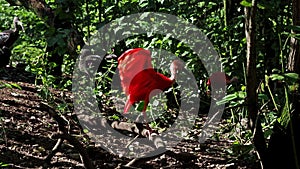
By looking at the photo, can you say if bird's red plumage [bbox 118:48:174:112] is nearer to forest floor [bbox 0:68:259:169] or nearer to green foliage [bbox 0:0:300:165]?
green foliage [bbox 0:0:300:165]

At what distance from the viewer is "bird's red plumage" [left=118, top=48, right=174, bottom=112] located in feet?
6.49

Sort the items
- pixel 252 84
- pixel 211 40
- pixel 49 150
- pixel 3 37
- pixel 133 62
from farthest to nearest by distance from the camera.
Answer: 1. pixel 3 37
2. pixel 211 40
3. pixel 49 150
4. pixel 133 62
5. pixel 252 84

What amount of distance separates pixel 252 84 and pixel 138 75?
0.46 meters

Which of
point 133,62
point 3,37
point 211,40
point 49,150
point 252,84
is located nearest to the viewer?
point 252,84

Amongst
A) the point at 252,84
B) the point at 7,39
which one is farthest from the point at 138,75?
the point at 7,39

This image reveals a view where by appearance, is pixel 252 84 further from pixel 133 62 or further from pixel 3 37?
pixel 3 37

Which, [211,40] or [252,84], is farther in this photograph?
[211,40]

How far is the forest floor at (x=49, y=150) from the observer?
7.81ft

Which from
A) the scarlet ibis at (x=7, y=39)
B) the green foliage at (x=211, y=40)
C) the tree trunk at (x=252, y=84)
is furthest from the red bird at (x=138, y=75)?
the scarlet ibis at (x=7, y=39)

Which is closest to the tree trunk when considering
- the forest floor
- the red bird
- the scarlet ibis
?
the forest floor

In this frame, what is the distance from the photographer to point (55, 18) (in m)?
2.65

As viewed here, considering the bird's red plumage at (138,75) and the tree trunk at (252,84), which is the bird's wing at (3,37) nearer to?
the bird's red plumage at (138,75)

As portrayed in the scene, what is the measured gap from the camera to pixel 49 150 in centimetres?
255

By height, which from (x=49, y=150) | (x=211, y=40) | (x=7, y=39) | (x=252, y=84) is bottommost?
(x=49, y=150)
